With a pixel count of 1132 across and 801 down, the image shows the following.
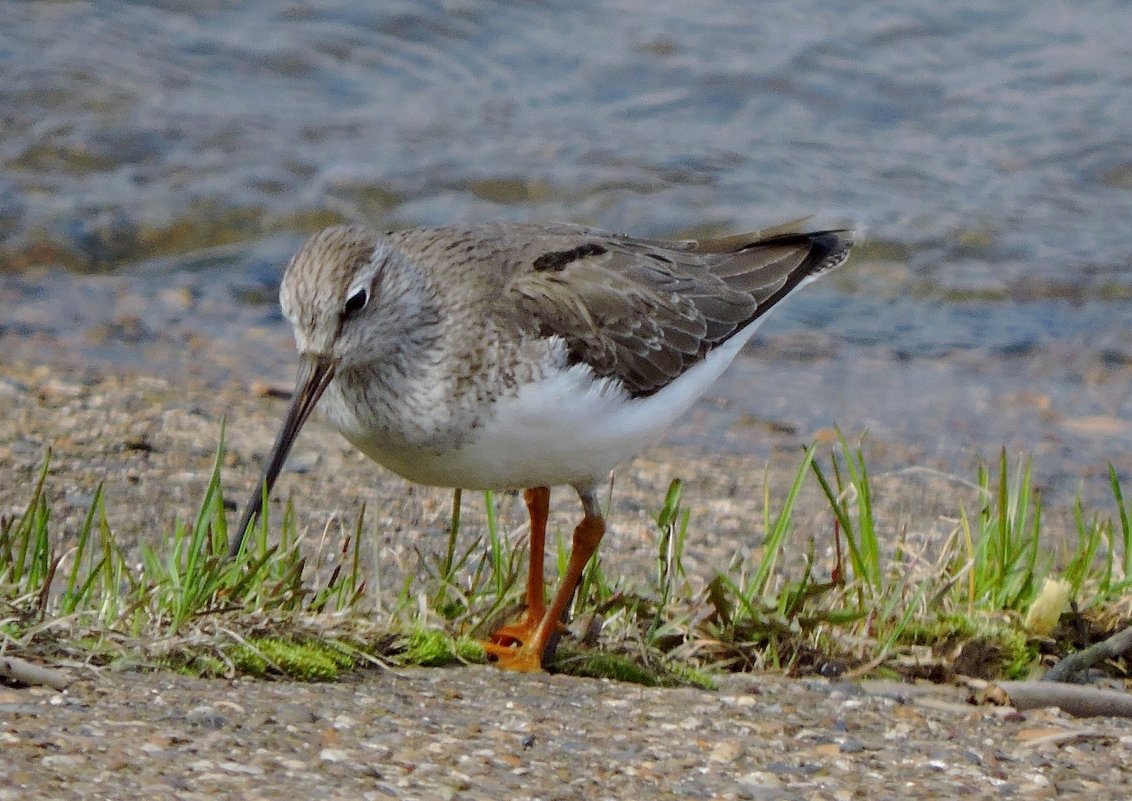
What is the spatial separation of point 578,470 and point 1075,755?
192cm

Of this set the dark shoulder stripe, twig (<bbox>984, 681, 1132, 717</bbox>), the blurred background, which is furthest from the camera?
the blurred background

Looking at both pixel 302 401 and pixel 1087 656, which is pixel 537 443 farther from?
pixel 1087 656

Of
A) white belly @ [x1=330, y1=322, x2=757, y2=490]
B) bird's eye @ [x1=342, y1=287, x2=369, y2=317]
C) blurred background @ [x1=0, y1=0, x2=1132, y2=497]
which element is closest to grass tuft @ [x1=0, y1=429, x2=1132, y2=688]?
white belly @ [x1=330, y1=322, x2=757, y2=490]

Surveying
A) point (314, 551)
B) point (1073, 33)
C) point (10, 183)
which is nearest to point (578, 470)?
point (314, 551)

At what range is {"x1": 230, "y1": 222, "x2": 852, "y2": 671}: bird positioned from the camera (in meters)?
5.23

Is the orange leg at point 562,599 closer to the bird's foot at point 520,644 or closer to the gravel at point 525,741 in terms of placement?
the bird's foot at point 520,644

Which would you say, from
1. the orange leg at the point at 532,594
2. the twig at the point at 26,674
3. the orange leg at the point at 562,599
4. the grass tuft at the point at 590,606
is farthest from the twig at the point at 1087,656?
the twig at the point at 26,674

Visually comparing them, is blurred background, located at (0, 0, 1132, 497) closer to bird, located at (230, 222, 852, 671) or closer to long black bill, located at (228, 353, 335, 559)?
bird, located at (230, 222, 852, 671)

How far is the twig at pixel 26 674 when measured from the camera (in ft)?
13.3

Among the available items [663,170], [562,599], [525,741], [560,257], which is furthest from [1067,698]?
[663,170]

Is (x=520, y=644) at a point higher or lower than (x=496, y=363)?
lower

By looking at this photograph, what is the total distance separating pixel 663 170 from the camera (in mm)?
12438

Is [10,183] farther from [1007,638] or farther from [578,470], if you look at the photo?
[1007,638]

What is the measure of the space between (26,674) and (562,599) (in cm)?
189
